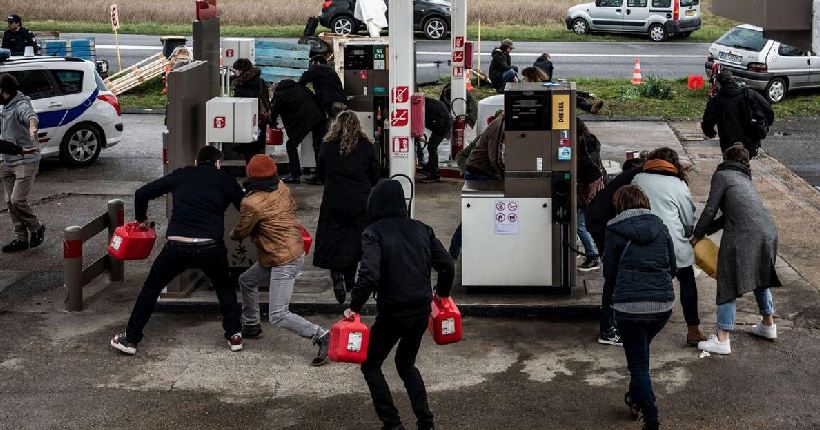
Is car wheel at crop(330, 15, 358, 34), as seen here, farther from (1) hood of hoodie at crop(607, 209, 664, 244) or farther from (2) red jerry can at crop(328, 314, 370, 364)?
(2) red jerry can at crop(328, 314, 370, 364)

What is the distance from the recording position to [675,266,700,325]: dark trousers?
9992 millimetres

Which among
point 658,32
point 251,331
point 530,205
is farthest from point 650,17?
point 251,331

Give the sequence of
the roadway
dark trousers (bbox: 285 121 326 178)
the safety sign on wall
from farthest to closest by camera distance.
A: the roadway → dark trousers (bbox: 285 121 326 178) → the safety sign on wall

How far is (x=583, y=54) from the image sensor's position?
108 ft

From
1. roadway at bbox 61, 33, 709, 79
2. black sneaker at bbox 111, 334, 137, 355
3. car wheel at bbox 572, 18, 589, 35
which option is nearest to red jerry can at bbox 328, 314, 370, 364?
black sneaker at bbox 111, 334, 137, 355

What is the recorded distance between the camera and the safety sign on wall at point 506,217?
11.2 m

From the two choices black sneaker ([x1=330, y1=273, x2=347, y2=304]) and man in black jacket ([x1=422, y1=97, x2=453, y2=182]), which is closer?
black sneaker ([x1=330, y1=273, x2=347, y2=304])

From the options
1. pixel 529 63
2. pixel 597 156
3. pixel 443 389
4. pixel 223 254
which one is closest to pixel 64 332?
pixel 223 254

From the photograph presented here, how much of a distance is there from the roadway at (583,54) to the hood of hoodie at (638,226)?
20126mm

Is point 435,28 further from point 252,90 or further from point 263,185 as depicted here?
point 263,185

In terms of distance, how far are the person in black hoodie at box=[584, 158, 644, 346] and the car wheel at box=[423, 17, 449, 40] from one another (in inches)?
987

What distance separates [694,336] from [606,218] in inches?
48.5

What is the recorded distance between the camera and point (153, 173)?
18172mm

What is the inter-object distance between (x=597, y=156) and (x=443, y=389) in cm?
362
